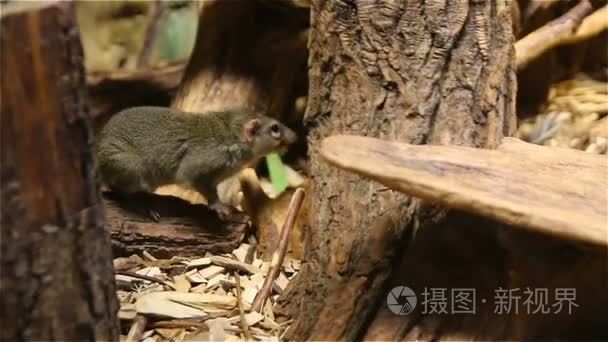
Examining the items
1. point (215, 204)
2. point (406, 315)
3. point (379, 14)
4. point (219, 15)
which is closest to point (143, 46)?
point (219, 15)

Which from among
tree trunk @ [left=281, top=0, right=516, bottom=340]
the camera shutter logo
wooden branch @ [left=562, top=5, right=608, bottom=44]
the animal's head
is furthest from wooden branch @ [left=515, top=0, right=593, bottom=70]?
the camera shutter logo

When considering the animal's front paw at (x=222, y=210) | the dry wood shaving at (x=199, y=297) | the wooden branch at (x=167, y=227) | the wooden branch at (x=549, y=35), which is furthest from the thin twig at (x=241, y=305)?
the wooden branch at (x=549, y=35)

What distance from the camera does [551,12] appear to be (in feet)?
18.9

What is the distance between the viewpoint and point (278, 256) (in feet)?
12.5

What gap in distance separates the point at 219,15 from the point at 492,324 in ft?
9.27

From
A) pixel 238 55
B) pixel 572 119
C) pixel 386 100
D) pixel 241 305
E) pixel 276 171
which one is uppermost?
pixel 386 100

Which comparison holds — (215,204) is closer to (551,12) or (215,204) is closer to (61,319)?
(61,319)

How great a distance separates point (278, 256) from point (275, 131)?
112cm

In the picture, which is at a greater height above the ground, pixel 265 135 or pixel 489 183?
pixel 489 183

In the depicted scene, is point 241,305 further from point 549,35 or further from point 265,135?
point 549,35

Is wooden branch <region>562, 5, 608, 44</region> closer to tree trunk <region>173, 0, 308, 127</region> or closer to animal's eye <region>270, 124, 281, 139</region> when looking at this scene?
tree trunk <region>173, 0, 308, 127</region>

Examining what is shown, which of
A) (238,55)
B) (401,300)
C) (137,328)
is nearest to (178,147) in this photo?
(238,55)

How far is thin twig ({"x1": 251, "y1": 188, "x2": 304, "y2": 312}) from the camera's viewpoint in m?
3.54

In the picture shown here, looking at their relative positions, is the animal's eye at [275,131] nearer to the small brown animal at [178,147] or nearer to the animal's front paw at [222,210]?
the small brown animal at [178,147]
